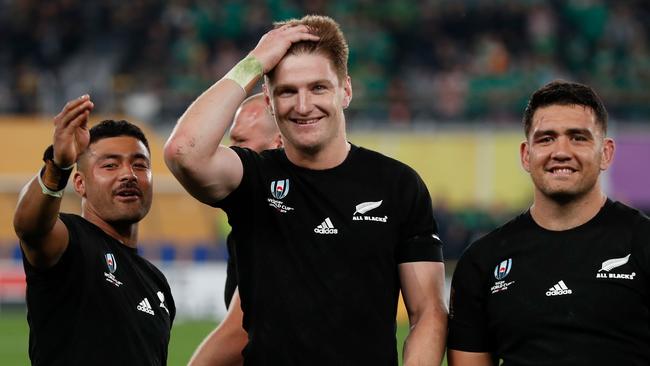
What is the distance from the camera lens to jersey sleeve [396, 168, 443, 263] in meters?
4.79

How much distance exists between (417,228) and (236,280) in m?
1.38

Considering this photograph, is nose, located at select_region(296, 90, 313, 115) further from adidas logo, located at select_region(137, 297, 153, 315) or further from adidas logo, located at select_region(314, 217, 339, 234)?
adidas logo, located at select_region(137, 297, 153, 315)

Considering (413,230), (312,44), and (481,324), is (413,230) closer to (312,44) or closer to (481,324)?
(481,324)

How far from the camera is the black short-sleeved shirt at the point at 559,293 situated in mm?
4574

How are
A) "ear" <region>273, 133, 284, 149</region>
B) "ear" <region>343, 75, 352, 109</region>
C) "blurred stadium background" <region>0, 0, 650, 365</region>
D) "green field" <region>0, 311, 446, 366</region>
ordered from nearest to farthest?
"ear" <region>343, 75, 352, 109</region> → "ear" <region>273, 133, 284, 149</region> → "green field" <region>0, 311, 446, 366</region> → "blurred stadium background" <region>0, 0, 650, 365</region>

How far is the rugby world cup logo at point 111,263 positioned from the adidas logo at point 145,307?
7.7 inches

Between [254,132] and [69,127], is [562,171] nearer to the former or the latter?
[69,127]

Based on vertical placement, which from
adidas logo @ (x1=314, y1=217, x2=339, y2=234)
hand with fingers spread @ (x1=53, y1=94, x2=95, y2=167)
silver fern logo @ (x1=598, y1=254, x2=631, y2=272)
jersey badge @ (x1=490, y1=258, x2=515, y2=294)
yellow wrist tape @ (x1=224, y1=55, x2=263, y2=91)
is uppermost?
yellow wrist tape @ (x1=224, y1=55, x2=263, y2=91)

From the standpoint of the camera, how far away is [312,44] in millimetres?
4781

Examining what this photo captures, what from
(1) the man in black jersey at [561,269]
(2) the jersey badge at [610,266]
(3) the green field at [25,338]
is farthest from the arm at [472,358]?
(3) the green field at [25,338]

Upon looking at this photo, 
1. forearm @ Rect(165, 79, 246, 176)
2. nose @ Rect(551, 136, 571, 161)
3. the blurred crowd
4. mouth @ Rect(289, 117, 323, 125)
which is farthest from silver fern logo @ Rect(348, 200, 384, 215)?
the blurred crowd

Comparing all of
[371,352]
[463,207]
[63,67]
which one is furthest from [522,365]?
[63,67]

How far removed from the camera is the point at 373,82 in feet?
75.2

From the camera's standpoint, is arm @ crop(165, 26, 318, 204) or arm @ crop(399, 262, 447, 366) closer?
arm @ crop(165, 26, 318, 204)
